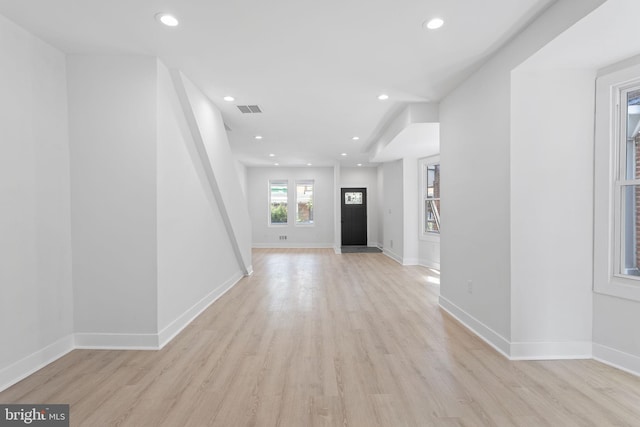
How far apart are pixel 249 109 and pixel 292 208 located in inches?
226

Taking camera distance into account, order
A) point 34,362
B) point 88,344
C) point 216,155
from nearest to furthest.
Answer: point 34,362
point 88,344
point 216,155

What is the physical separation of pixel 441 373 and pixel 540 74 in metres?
2.57

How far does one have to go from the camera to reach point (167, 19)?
2.20m

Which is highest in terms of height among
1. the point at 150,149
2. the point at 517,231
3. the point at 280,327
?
the point at 150,149

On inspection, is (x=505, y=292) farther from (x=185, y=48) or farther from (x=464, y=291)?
(x=185, y=48)

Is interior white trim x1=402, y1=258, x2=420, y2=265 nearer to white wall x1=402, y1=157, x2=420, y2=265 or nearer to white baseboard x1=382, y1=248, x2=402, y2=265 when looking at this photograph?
white wall x1=402, y1=157, x2=420, y2=265

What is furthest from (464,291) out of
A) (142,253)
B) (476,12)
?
(142,253)

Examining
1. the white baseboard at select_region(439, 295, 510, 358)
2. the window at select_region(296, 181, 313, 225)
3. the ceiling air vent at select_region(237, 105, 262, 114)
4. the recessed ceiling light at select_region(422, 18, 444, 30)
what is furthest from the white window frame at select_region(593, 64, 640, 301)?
the window at select_region(296, 181, 313, 225)

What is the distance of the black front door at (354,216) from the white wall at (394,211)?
1.62 m

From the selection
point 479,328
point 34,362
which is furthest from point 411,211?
point 34,362

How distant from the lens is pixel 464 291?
326 cm

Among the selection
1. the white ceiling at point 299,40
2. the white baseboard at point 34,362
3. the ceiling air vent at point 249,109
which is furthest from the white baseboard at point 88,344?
the ceiling air vent at point 249,109

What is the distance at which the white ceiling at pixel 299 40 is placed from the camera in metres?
2.07

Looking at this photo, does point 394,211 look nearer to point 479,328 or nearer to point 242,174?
point 242,174
